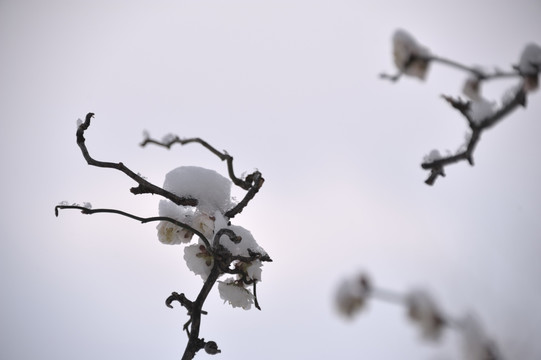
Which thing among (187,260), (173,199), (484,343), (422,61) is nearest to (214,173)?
(173,199)

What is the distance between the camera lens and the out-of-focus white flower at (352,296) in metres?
0.67

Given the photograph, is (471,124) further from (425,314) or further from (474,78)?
(425,314)

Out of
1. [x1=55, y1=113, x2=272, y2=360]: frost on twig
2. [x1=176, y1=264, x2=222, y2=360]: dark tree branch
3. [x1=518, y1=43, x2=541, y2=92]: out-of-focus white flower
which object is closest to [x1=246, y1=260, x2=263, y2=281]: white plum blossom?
[x1=55, y1=113, x2=272, y2=360]: frost on twig

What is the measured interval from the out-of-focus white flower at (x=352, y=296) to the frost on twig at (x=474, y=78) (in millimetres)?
545

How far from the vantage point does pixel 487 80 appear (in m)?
0.92

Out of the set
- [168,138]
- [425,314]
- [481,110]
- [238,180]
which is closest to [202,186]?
[238,180]

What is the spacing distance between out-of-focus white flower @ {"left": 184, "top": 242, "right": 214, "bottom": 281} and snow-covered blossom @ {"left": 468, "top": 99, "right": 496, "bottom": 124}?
3.43 feet

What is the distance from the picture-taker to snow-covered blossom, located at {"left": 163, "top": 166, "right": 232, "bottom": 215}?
1.66 meters

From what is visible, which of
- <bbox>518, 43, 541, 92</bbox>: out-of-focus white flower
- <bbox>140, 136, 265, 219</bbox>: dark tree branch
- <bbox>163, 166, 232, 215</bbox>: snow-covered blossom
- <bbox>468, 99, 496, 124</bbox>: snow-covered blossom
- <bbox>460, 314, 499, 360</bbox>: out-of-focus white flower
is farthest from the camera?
<bbox>163, 166, 232, 215</bbox>: snow-covered blossom

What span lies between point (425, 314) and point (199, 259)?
111 centimetres

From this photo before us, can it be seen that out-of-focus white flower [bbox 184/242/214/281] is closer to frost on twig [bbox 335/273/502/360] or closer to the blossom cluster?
the blossom cluster

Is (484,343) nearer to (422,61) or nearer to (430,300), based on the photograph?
(430,300)

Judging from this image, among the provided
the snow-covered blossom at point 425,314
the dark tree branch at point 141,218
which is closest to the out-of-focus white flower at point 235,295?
the dark tree branch at point 141,218

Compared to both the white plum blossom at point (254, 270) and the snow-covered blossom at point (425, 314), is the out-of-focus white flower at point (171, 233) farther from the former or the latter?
the snow-covered blossom at point (425, 314)
